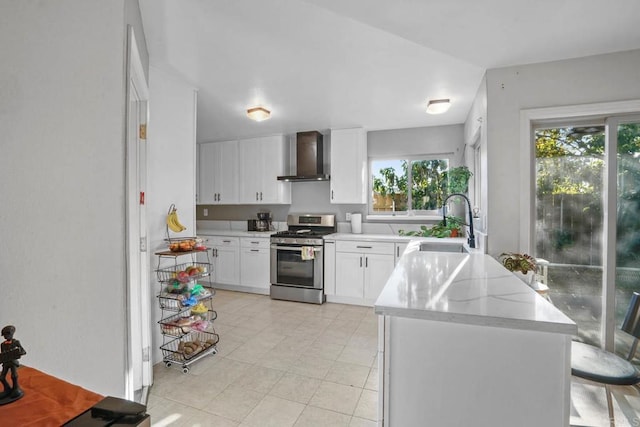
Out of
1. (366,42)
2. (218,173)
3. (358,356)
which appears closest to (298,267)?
(358,356)

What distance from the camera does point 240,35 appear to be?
211 centimetres

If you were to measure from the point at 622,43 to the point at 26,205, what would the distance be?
323 centimetres

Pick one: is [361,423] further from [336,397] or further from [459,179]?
[459,179]

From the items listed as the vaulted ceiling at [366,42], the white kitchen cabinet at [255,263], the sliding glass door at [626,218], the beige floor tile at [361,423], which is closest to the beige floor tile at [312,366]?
the beige floor tile at [361,423]

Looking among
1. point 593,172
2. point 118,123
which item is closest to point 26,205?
point 118,123

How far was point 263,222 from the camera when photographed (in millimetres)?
5078

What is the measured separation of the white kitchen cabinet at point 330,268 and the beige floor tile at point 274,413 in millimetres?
2137

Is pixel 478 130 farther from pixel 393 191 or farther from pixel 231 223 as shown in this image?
pixel 231 223

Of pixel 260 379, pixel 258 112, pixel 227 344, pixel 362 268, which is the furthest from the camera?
pixel 362 268

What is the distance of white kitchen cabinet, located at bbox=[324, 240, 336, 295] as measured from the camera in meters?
4.20

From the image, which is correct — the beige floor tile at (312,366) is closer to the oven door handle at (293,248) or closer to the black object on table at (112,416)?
the oven door handle at (293,248)

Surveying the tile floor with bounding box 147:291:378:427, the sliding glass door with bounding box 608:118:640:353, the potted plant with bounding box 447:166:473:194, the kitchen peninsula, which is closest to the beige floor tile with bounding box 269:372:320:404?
the tile floor with bounding box 147:291:378:427

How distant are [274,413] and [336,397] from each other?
440 mm

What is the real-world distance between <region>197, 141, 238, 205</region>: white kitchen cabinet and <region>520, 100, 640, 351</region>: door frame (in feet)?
13.3
